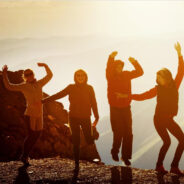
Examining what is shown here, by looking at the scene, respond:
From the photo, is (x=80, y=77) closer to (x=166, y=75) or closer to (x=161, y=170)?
(x=166, y=75)

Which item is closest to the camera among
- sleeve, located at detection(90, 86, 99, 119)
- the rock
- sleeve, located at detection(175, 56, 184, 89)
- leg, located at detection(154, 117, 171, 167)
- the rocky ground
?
the rocky ground

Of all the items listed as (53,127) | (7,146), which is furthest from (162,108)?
(53,127)

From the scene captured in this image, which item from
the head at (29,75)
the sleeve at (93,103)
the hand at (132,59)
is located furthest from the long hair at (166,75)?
the head at (29,75)

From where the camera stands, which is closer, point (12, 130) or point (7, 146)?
point (7, 146)

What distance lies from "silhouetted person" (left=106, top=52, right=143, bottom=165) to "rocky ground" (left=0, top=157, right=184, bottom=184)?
2.84 feet

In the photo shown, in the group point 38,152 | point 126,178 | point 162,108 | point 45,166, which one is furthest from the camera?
point 38,152

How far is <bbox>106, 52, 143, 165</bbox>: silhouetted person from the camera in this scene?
9.99 metres

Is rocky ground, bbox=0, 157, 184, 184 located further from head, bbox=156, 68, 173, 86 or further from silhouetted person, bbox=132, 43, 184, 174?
head, bbox=156, 68, 173, 86

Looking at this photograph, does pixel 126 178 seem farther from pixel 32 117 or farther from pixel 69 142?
pixel 69 142

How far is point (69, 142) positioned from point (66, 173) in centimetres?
1644

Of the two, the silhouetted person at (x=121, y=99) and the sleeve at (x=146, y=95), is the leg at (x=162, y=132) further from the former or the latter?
the silhouetted person at (x=121, y=99)

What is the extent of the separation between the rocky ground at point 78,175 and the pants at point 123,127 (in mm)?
612

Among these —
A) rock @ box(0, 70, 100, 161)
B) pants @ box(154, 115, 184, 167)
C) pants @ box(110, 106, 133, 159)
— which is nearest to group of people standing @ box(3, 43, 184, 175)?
pants @ box(110, 106, 133, 159)

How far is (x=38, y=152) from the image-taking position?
70.6 ft
